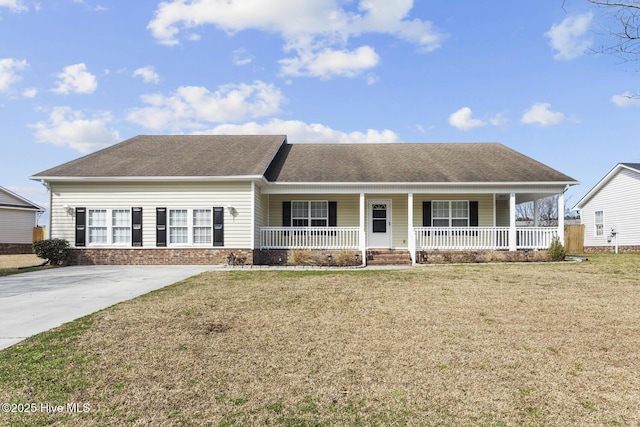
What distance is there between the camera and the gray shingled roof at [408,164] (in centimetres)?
1586

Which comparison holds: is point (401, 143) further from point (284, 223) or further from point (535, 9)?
point (535, 9)

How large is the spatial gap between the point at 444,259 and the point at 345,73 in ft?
34.1

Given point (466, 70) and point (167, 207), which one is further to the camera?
point (466, 70)

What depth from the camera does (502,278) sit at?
34.4 feet

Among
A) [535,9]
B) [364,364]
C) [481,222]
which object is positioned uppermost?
[535,9]

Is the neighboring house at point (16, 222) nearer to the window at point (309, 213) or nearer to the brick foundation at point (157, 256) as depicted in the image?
the brick foundation at point (157, 256)

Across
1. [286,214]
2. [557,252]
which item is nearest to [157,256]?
[286,214]

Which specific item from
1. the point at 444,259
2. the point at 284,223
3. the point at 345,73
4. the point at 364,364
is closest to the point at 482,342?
the point at 364,364

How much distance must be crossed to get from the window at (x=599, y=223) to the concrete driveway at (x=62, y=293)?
77.9 feet

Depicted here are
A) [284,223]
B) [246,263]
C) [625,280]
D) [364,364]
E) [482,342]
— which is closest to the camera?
[364,364]

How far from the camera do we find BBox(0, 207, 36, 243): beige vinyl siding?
1006 inches

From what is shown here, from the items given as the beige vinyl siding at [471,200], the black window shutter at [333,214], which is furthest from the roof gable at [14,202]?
the beige vinyl siding at [471,200]

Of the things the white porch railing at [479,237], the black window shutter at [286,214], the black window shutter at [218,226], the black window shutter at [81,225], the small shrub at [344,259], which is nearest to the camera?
the small shrub at [344,259]

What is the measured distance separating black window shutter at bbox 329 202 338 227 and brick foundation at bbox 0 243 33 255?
2138 cm
